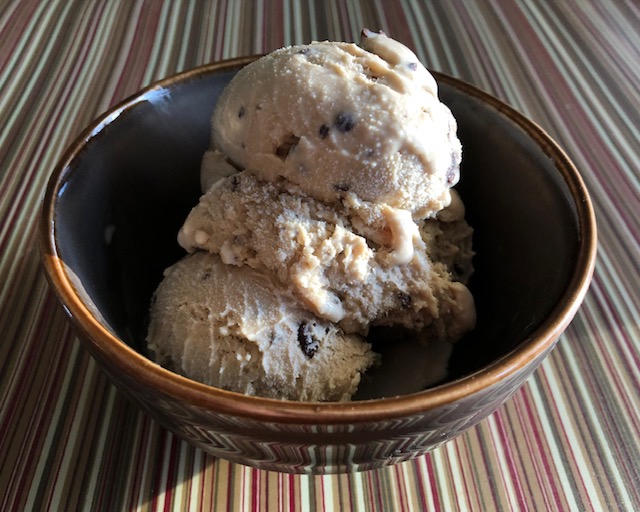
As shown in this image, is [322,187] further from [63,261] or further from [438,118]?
[63,261]

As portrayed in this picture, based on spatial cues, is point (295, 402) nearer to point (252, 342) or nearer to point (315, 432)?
point (315, 432)

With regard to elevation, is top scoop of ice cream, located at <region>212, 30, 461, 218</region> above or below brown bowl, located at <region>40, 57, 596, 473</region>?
above

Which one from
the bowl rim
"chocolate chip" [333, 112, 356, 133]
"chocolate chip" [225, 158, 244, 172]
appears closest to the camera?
the bowl rim

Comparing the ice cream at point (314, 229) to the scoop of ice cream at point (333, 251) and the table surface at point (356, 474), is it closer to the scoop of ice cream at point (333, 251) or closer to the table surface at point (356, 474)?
the scoop of ice cream at point (333, 251)

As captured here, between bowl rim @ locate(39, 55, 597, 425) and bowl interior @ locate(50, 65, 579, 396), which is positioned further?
bowl interior @ locate(50, 65, 579, 396)

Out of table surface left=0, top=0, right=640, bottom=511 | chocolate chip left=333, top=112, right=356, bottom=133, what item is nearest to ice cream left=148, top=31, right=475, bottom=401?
chocolate chip left=333, top=112, right=356, bottom=133

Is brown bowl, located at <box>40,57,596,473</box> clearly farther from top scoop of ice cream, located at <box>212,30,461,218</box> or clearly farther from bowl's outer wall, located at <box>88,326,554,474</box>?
top scoop of ice cream, located at <box>212,30,461,218</box>

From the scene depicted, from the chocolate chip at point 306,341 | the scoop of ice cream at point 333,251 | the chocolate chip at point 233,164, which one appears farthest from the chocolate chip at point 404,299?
the chocolate chip at point 233,164

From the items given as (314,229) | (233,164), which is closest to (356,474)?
(314,229)
